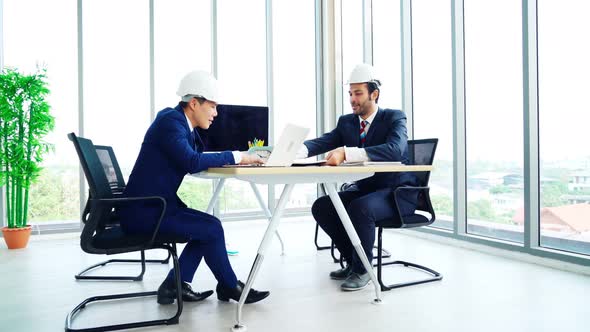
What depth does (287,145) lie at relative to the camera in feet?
6.21

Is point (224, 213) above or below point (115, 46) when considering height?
below

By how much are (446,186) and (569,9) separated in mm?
→ 1775

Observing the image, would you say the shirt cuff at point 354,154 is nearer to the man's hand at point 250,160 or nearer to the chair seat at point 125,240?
the man's hand at point 250,160

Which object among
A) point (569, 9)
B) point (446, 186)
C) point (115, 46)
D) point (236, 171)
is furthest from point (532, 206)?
point (115, 46)

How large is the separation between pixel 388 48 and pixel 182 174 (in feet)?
11.2

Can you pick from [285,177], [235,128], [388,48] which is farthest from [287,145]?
[388,48]

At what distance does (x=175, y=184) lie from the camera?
2193mm

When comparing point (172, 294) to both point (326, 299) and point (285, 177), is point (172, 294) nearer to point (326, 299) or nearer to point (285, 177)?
point (326, 299)

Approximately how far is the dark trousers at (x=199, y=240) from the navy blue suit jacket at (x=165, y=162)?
0.07 m

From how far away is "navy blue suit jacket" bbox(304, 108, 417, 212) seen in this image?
101 inches

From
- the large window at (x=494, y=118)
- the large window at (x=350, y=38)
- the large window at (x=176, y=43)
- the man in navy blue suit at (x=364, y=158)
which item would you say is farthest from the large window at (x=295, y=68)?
the man in navy blue suit at (x=364, y=158)

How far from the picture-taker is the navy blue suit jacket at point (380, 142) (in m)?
2.57

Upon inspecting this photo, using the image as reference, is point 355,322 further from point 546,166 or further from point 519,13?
point 519,13

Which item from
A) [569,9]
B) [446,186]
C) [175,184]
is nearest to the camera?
[175,184]
